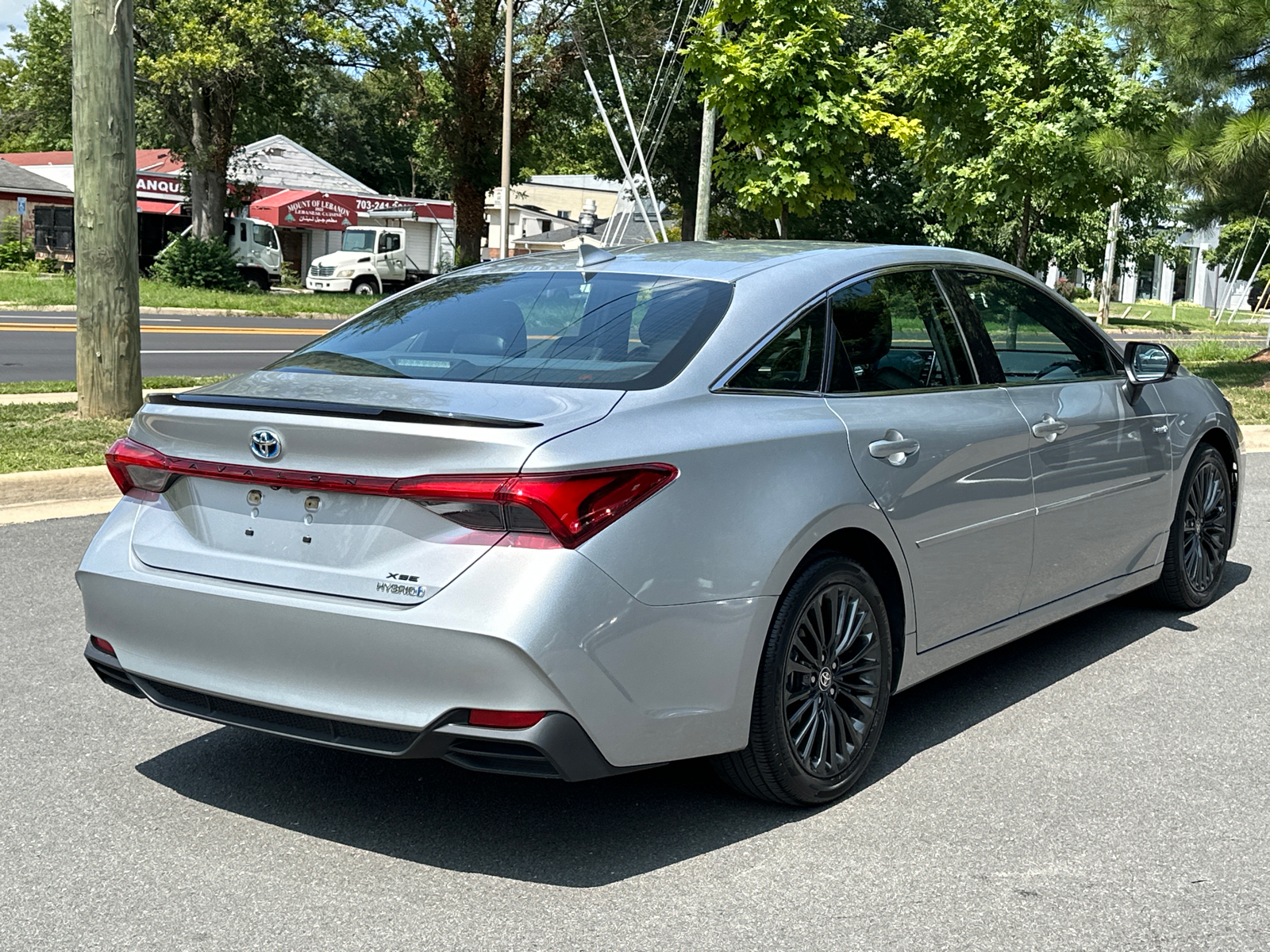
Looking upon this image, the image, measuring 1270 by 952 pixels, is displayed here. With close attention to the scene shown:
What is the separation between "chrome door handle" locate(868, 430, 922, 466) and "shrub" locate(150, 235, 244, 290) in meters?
34.7

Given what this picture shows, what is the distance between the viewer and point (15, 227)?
48156mm

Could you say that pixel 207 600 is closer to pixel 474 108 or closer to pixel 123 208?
pixel 123 208

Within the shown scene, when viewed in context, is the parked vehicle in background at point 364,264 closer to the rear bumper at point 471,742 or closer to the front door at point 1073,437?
the front door at point 1073,437

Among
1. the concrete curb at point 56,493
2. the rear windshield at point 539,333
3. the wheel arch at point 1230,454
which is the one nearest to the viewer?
the rear windshield at point 539,333

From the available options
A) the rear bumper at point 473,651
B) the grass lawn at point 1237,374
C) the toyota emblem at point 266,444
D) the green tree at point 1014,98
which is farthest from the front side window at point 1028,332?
the green tree at point 1014,98

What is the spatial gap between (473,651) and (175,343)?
776 inches

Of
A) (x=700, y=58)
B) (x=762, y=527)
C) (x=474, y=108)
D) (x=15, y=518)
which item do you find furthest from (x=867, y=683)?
Result: (x=474, y=108)

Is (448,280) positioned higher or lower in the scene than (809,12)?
lower

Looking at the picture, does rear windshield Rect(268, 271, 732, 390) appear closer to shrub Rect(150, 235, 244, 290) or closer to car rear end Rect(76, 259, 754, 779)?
car rear end Rect(76, 259, 754, 779)

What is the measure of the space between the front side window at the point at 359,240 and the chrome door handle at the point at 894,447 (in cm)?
3986

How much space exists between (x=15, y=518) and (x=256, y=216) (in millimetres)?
46658

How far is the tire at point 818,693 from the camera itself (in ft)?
12.1

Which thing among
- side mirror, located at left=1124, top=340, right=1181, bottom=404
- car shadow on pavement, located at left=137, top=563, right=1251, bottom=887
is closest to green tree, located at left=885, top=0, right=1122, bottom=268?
side mirror, located at left=1124, top=340, right=1181, bottom=404

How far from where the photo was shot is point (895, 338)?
455 cm
